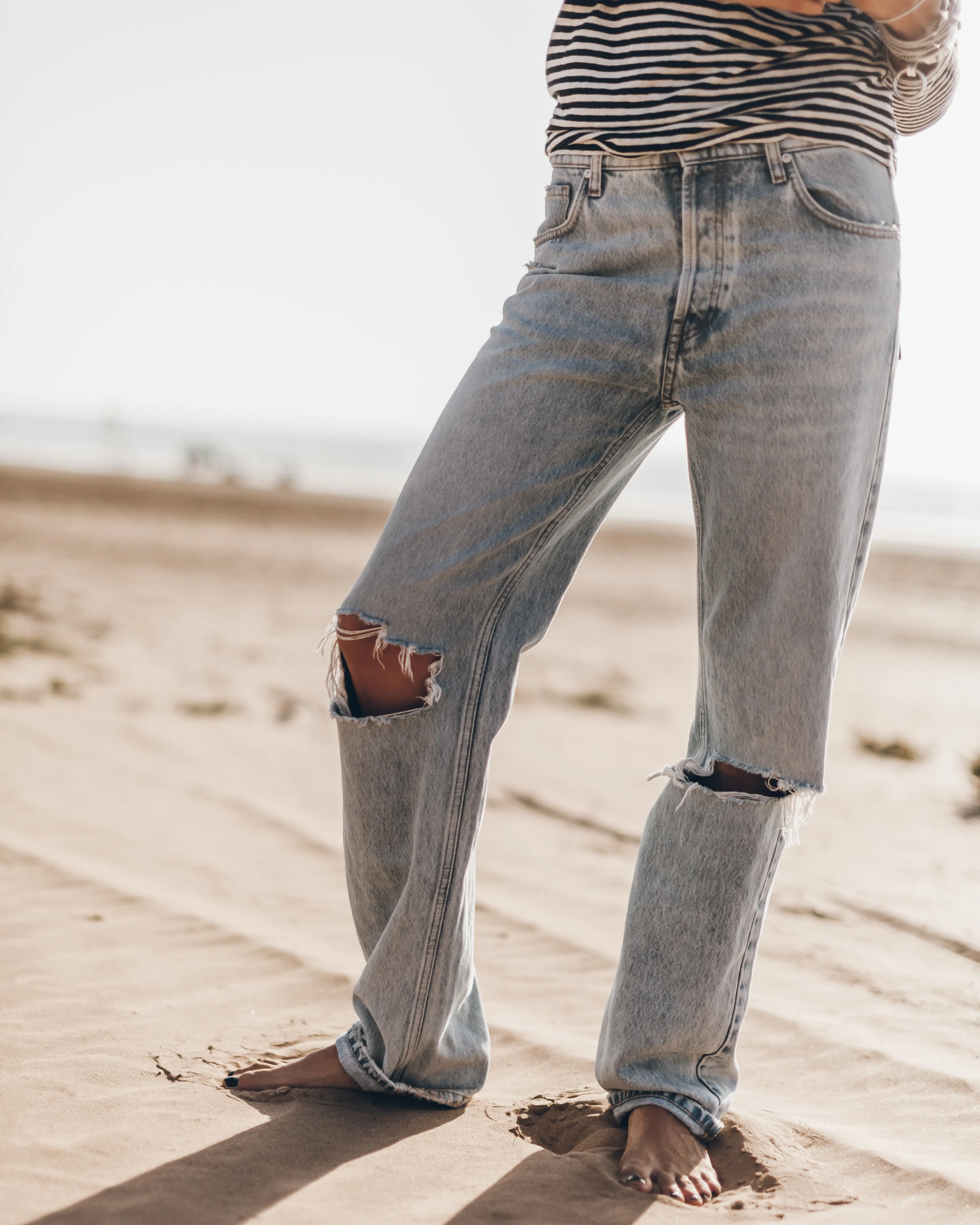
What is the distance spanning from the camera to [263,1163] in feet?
5.03

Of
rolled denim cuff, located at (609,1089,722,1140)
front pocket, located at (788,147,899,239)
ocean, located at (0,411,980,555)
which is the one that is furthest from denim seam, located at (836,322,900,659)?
ocean, located at (0,411,980,555)

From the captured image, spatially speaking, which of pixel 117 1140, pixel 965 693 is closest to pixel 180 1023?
pixel 117 1140

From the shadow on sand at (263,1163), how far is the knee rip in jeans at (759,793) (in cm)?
64

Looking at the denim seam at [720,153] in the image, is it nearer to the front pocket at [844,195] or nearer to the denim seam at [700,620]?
the front pocket at [844,195]

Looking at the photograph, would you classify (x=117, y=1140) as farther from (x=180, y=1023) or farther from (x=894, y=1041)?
(x=894, y=1041)

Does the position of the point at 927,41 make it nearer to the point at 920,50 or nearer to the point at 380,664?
the point at 920,50

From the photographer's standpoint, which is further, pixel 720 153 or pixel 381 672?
pixel 381 672

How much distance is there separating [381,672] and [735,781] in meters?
0.51

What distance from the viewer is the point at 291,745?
4285 millimetres

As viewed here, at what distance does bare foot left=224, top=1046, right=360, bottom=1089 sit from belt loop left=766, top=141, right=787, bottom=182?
1390mm

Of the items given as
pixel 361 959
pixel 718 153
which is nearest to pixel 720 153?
pixel 718 153

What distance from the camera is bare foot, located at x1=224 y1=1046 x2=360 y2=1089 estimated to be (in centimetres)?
173

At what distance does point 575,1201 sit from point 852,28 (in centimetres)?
155

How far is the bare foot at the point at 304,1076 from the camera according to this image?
1.73 m
